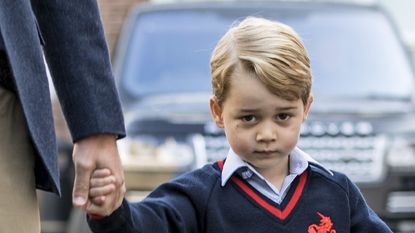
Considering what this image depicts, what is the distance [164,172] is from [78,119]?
3629 millimetres

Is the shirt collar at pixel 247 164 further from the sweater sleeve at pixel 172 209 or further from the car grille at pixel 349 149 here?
the car grille at pixel 349 149

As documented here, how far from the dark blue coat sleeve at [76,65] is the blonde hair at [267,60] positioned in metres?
0.35

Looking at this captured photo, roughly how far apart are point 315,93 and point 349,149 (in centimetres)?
69

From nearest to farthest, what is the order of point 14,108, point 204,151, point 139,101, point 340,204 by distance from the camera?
1. point 14,108
2. point 340,204
3. point 204,151
4. point 139,101

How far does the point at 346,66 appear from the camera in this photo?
24.2 feet

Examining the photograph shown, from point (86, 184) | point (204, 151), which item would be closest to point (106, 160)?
point (86, 184)

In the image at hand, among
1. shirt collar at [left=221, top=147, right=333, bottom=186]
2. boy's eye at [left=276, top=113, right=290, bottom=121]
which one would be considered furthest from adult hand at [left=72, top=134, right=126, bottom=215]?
Answer: boy's eye at [left=276, top=113, right=290, bottom=121]

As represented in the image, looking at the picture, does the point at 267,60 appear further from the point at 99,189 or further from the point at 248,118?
the point at 99,189

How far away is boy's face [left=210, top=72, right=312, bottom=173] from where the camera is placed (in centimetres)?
294

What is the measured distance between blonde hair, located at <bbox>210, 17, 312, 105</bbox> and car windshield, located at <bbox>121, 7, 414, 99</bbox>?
13.0 feet

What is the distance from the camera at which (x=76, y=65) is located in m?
2.79

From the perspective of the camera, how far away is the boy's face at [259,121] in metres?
2.94

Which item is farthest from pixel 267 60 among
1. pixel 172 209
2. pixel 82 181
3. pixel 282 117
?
pixel 82 181

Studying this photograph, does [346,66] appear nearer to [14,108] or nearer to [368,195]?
[368,195]
